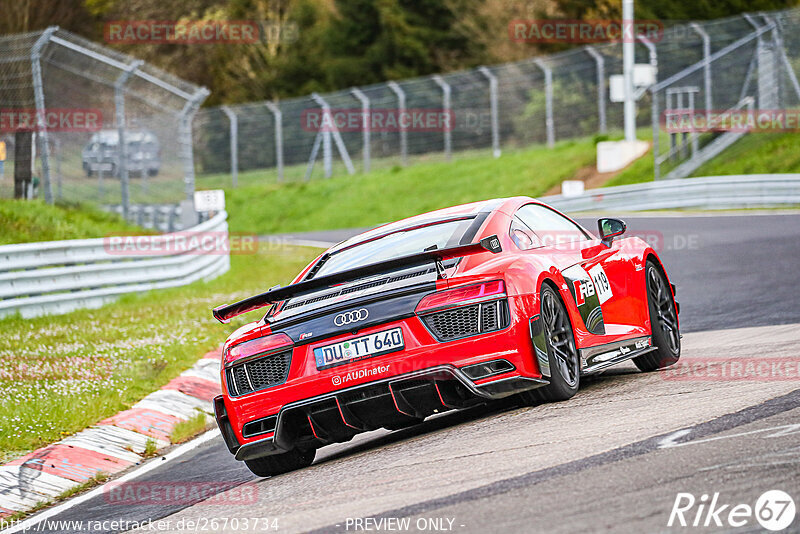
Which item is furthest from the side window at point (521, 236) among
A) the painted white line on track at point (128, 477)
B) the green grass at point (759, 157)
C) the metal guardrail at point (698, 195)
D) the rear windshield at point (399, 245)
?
the green grass at point (759, 157)

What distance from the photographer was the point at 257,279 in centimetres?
1948

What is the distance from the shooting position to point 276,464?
6891 mm

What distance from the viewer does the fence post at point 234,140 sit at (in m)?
40.0

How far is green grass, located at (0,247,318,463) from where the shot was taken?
877 centimetres

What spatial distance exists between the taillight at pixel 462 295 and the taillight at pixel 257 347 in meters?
0.75

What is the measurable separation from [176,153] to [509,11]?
34003 millimetres

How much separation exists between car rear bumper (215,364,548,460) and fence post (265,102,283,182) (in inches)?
1306

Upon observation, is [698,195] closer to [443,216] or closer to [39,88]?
[39,88]

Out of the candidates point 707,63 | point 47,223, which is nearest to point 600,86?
point 707,63

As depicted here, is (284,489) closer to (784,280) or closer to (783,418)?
(783,418)

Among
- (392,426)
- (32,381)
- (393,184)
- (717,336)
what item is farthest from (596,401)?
(393,184)

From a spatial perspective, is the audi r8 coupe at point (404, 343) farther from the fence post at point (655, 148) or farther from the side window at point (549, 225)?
the fence post at point (655, 148)

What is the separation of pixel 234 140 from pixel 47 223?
21.4 m

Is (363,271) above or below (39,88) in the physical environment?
below
